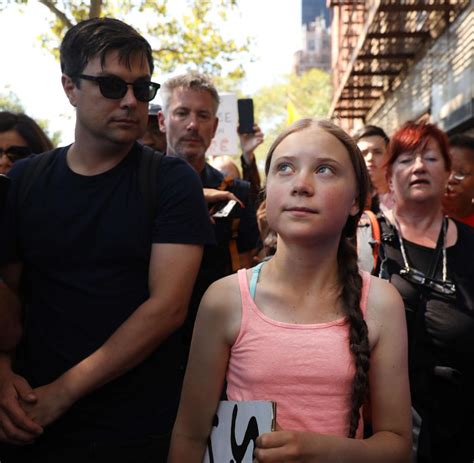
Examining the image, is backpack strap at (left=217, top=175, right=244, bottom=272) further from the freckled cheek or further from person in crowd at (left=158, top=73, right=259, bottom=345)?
the freckled cheek

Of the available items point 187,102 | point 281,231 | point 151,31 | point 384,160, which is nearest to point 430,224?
point 384,160

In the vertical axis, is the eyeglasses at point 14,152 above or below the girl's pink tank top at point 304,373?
above

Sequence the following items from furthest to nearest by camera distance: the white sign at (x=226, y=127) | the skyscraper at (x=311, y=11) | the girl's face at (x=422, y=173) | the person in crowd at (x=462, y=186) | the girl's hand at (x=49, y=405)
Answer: the skyscraper at (x=311, y=11) < the white sign at (x=226, y=127) < the person in crowd at (x=462, y=186) < the girl's face at (x=422, y=173) < the girl's hand at (x=49, y=405)

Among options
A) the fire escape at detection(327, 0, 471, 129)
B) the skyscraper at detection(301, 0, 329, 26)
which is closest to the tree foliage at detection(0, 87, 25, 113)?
the fire escape at detection(327, 0, 471, 129)

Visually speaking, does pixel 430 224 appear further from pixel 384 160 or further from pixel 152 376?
pixel 152 376

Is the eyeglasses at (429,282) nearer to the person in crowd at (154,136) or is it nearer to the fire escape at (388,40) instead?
the person in crowd at (154,136)

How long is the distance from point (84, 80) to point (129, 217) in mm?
564

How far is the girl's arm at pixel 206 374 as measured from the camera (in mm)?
2135

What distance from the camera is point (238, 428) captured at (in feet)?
6.63

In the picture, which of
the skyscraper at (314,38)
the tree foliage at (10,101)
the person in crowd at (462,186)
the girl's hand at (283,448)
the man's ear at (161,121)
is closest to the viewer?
the girl's hand at (283,448)

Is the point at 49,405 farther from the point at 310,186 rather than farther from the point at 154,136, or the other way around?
the point at 154,136

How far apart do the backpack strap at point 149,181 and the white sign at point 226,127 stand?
14.5 feet

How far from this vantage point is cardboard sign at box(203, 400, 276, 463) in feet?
6.27

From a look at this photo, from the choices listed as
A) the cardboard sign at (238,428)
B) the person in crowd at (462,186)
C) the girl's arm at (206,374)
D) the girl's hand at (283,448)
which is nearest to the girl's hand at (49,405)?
the girl's arm at (206,374)
